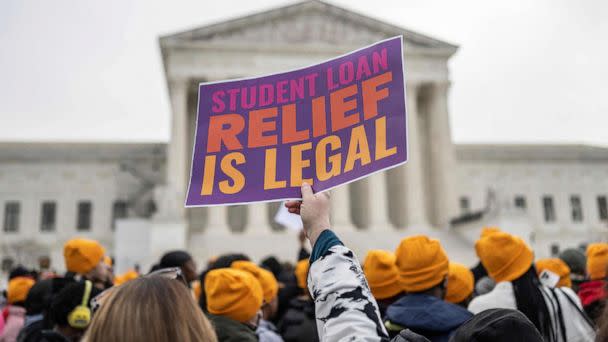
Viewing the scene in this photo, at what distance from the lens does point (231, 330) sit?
4121 mm

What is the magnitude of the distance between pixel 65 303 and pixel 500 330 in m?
3.39

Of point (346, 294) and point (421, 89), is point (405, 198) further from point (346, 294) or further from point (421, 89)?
point (346, 294)

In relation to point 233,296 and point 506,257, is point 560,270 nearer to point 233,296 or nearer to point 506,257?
point 506,257

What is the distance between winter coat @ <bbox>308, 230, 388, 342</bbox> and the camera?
7.30 ft

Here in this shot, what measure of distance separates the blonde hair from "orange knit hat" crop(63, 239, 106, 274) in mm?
4115

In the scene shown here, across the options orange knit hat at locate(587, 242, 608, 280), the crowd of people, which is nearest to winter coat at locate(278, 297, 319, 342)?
the crowd of people

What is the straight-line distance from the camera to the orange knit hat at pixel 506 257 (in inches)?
176

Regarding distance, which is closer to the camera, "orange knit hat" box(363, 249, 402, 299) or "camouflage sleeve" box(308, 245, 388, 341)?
"camouflage sleeve" box(308, 245, 388, 341)

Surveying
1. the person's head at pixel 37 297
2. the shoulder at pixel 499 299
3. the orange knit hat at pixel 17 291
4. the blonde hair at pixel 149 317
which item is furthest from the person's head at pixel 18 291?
the blonde hair at pixel 149 317

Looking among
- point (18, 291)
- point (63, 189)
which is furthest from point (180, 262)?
point (63, 189)

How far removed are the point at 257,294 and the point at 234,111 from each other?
145cm

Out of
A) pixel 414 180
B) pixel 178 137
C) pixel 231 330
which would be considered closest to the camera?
pixel 231 330

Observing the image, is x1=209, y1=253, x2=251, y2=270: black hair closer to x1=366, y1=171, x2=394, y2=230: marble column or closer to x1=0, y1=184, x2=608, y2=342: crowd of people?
x1=0, y1=184, x2=608, y2=342: crowd of people

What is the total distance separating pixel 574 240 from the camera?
53438 mm
